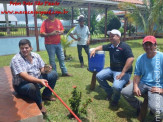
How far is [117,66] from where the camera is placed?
10.1ft

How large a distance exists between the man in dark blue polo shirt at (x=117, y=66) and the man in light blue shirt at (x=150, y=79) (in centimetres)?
28

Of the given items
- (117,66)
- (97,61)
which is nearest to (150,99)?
(117,66)

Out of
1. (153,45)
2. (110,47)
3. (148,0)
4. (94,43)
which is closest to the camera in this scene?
(153,45)

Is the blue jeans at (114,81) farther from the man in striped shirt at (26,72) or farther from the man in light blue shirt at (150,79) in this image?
the man in striped shirt at (26,72)

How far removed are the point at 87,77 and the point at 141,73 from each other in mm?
2256

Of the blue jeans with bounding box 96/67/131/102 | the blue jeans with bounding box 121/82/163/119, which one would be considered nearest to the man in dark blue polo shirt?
the blue jeans with bounding box 96/67/131/102

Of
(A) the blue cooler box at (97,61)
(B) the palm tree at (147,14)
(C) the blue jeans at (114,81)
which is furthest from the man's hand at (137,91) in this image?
(B) the palm tree at (147,14)

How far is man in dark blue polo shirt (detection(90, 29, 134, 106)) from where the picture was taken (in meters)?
2.84

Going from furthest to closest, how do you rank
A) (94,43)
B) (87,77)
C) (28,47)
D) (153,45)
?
(94,43)
(87,77)
(28,47)
(153,45)

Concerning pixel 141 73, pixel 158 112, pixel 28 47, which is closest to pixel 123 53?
pixel 141 73

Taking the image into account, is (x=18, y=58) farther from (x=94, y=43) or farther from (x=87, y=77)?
(x=94, y=43)

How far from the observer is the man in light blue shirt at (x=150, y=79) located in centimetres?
217

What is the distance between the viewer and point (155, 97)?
2.20 metres

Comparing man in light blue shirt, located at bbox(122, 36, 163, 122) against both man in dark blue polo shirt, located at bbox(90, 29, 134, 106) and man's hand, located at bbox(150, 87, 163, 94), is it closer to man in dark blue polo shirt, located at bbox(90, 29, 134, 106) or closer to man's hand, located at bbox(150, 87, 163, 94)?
man's hand, located at bbox(150, 87, 163, 94)
